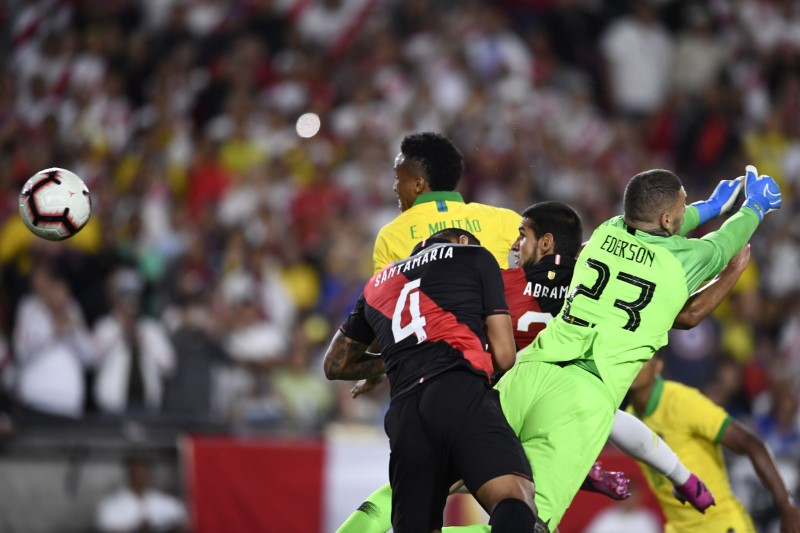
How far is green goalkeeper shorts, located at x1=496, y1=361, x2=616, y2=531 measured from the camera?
6598 mm

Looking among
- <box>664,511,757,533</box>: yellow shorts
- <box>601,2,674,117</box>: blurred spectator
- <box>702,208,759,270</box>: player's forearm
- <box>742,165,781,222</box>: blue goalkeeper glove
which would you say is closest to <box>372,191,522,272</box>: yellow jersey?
<box>702,208,759,270</box>: player's forearm

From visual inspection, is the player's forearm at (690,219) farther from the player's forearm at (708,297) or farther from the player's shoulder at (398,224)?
the player's shoulder at (398,224)

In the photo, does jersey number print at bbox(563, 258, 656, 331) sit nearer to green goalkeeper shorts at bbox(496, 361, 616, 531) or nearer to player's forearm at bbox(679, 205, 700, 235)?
green goalkeeper shorts at bbox(496, 361, 616, 531)

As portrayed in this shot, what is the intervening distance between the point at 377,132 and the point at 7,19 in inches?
214

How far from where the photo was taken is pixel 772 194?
7.59m

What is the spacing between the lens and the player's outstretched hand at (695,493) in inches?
303

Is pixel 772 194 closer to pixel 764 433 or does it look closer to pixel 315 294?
pixel 764 433

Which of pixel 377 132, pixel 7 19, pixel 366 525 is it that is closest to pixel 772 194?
pixel 366 525

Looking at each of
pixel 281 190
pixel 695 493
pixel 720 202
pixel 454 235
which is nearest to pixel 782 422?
pixel 695 493

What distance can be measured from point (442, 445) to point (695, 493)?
6.94ft

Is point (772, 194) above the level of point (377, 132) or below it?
below

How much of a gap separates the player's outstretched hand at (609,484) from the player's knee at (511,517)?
133cm

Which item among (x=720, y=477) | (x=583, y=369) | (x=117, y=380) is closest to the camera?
(x=583, y=369)

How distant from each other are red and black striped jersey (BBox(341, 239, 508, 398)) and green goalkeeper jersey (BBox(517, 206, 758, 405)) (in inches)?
18.8
